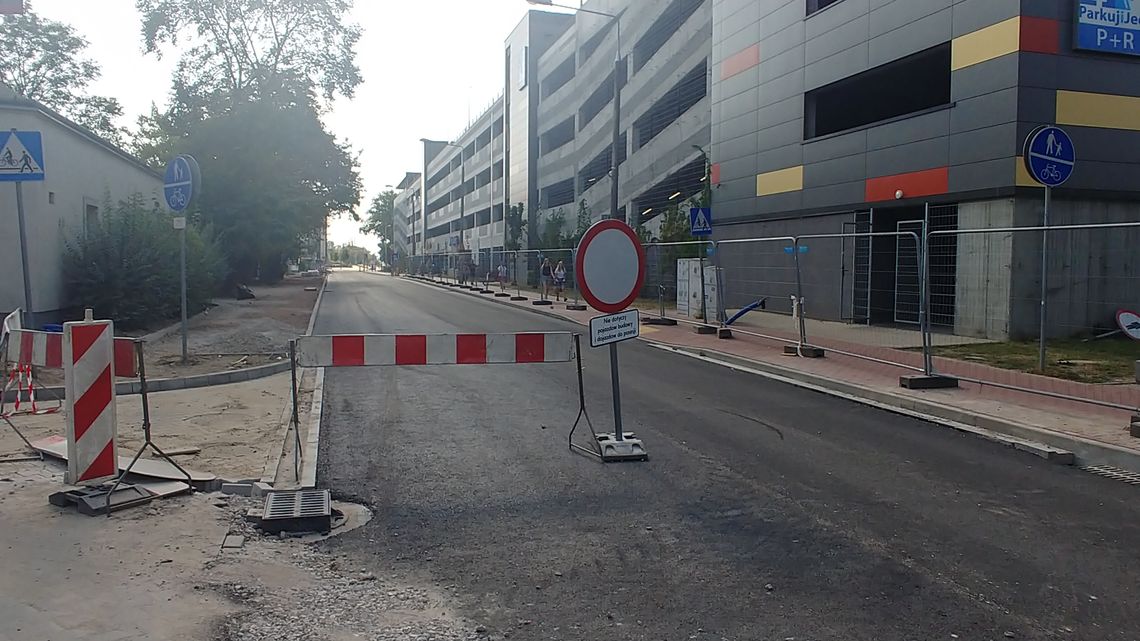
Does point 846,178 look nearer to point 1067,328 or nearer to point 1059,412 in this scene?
point 1067,328

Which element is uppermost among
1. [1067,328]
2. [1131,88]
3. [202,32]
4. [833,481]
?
[202,32]

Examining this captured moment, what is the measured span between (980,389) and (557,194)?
49510mm

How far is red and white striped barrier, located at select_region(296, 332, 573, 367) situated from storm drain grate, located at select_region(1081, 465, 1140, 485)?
4.52m

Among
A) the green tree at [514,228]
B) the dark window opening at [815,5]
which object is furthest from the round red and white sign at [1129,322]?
the green tree at [514,228]

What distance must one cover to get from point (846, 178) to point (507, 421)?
14.5 meters

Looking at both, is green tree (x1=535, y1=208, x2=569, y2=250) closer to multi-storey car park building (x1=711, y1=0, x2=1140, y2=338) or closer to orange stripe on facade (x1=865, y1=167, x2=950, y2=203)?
multi-storey car park building (x1=711, y1=0, x2=1140, y2=338)

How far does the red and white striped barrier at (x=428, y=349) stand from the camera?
6855mm

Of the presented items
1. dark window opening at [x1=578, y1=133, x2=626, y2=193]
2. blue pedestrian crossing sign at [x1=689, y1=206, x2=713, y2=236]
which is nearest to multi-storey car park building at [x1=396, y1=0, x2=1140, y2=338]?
blue pedestrian crossing sign at [x1=689, y1=206, x2=713, y2=236]

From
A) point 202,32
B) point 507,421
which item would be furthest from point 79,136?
point 202,32

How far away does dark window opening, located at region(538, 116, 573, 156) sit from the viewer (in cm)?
5725

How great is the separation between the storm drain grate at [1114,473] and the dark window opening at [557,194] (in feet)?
158

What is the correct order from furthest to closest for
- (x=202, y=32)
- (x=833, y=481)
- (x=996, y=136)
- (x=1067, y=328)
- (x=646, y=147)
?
(x=202, y=32), (x=646, y=147), (x=996, y=136), (x=1067, y=328), (x=833, y=481)

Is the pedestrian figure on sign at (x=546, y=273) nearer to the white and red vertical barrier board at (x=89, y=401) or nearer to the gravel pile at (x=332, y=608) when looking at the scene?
the white and red vertical barrier board at (x=89, y=401)

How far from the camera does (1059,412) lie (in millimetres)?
8883
